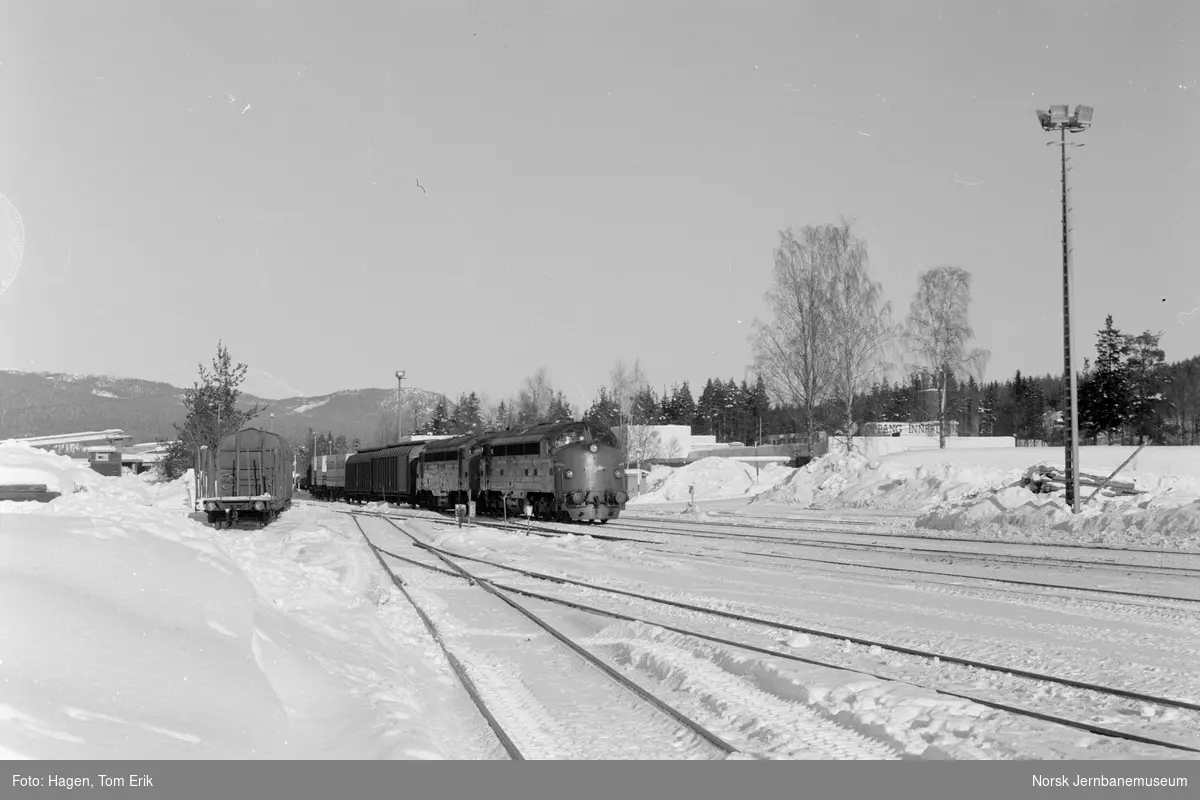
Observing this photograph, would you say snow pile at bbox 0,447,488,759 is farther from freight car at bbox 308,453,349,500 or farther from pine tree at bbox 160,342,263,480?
freight car at bbox 308,453,349,500

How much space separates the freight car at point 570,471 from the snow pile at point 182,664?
687 inches

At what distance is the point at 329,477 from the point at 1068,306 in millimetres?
56700

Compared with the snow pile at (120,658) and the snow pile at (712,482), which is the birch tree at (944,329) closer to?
the snow pile at (712,482)

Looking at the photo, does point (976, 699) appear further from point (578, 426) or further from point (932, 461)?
point (932, 461)

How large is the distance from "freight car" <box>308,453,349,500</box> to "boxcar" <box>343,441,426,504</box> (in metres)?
1.66

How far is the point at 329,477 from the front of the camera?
227 ft

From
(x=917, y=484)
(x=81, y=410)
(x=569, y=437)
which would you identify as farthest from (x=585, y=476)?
(x=81, y=410)

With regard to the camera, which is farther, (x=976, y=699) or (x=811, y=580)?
(x=811, y=580)

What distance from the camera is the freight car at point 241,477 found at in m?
31.0

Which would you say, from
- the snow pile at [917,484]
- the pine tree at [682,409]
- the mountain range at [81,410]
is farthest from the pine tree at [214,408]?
the pine tree at [682,409]

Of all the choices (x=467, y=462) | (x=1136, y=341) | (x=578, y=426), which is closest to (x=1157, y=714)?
(x=578, y=426)

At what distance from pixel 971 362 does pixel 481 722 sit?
4544cm

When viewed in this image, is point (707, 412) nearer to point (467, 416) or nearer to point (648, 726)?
point (467, 416)

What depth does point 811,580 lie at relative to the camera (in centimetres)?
1534
